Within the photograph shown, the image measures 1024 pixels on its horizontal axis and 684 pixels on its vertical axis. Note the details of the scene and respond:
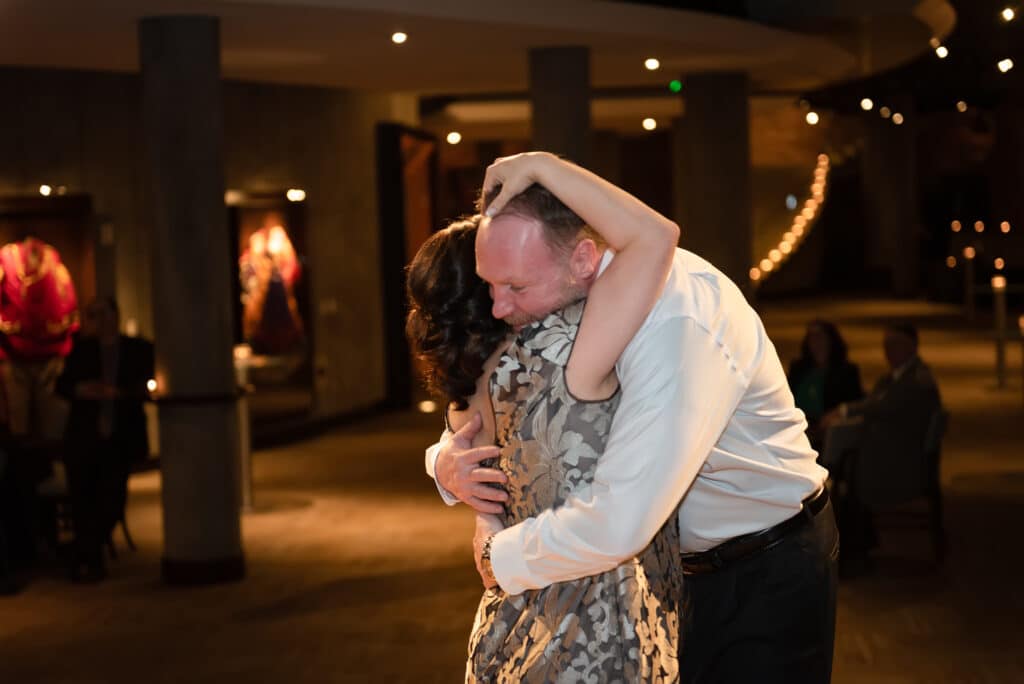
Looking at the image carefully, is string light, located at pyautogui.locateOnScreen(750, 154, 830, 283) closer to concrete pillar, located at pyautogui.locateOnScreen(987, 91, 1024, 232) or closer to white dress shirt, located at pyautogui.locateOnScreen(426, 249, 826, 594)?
concrete pillar, located at pyautogui.locateOnScreen(987, 91, 1024, 232)

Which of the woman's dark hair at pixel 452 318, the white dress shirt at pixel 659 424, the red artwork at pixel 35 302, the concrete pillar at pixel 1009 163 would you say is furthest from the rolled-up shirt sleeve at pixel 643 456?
the concrete pillar at pixel 1009 163

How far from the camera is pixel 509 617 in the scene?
2.51 m

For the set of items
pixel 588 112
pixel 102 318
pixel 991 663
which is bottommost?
pixel 991 663

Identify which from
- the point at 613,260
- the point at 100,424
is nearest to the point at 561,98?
the point at 100,424

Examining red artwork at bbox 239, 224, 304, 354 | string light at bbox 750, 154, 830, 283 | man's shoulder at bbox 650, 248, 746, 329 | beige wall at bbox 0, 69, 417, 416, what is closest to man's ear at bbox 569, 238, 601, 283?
man's shoulder at bbox 650, 248, 746, 329

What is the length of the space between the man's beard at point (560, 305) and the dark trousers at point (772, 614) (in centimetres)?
65

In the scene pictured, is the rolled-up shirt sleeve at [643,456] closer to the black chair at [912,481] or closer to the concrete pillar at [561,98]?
the black chair at [912,481]

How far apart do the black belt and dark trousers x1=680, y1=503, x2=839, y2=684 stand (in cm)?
1

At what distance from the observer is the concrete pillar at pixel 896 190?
34969mm

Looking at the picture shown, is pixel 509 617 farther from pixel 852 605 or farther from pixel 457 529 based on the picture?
pixel 457 529

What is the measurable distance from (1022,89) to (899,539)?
925 inches

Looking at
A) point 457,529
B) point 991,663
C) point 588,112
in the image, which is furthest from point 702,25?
point 991,663

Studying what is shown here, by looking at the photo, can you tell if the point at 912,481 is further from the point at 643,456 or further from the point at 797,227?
the point at 797,227

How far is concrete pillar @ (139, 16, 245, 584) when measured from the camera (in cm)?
825
